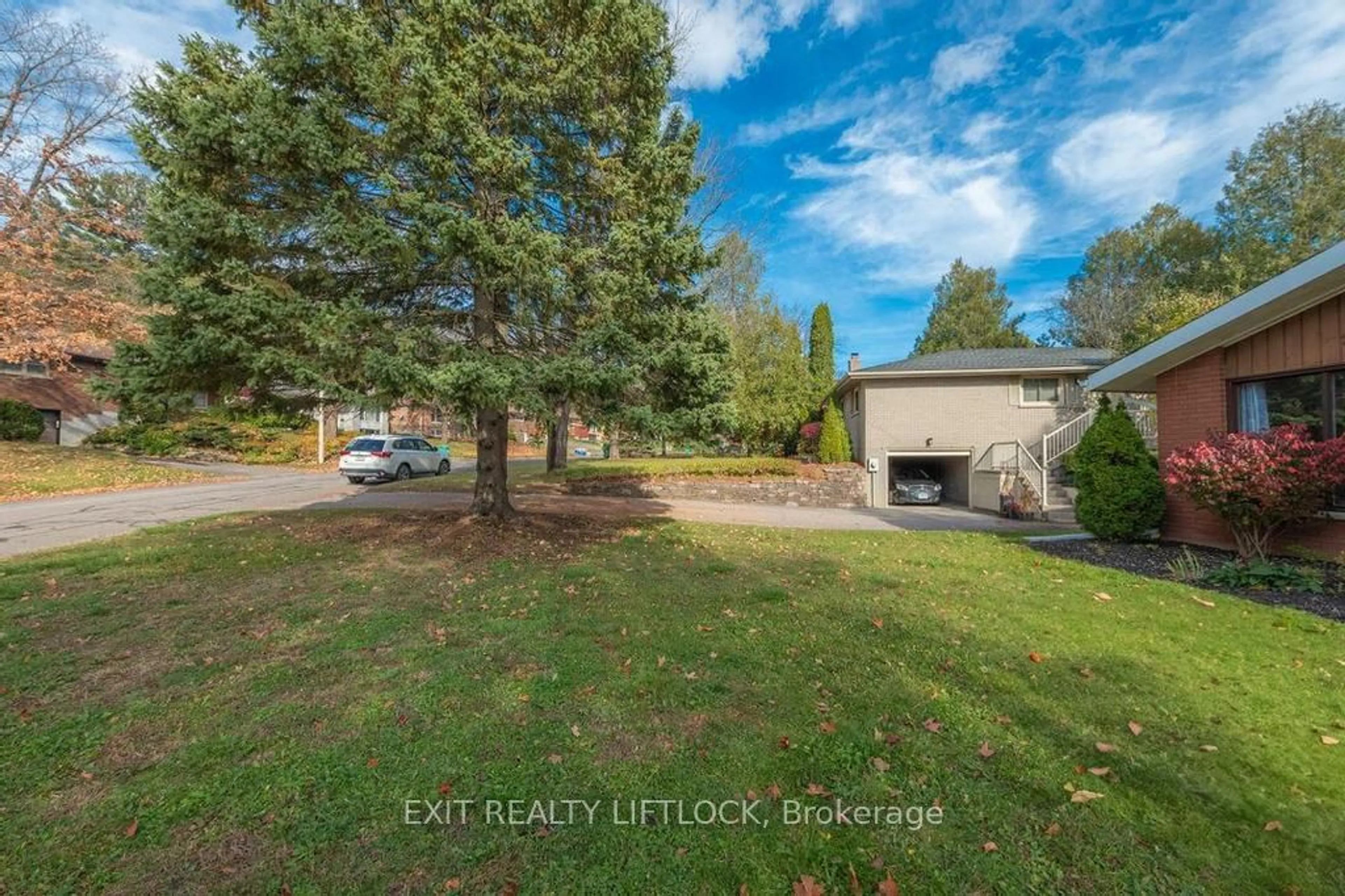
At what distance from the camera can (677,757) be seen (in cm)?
280

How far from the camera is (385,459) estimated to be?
18609 mm

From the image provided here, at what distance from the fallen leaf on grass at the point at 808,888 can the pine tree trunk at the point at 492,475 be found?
7416 millimetres

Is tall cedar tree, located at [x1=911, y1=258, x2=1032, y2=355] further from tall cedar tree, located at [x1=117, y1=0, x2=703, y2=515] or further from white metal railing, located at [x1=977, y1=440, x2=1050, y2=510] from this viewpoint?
tall cedar tree, located at [x1=117, y1=0, x2=703, y2=515]

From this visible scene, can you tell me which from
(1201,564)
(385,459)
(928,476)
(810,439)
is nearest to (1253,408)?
(1201,564)

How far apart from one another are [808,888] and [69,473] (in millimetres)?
21868

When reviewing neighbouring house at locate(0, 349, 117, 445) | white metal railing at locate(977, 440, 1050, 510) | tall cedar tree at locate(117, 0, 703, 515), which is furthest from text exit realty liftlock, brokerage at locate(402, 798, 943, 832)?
neighbouring house at locate(0, 349, 117, 445)

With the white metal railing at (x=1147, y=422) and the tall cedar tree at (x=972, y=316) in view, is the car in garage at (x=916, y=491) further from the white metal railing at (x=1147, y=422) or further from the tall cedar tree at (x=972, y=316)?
the tall cedar tree at (x=972, y=316)

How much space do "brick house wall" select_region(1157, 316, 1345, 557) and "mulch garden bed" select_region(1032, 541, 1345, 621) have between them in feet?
0.75

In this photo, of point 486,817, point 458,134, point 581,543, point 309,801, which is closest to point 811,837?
point 486,817

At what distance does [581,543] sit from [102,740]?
559 centimetres

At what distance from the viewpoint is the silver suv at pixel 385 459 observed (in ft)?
60.0

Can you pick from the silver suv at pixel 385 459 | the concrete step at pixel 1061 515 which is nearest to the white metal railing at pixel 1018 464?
the concrete step at pixel 1061 515

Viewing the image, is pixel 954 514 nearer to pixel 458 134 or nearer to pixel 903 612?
pixel 903 612

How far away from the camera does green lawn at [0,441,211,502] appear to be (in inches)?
542
